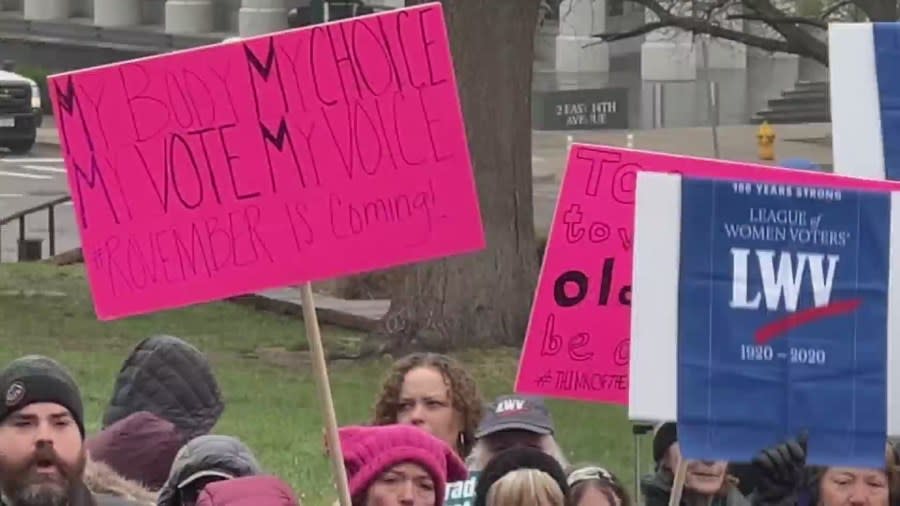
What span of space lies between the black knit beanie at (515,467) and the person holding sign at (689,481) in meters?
0.43

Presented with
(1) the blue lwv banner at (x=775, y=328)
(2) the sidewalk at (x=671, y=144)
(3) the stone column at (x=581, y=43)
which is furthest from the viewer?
(3) the stone column at (x=581, y=43)

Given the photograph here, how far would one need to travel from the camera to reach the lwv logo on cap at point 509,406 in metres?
6.53

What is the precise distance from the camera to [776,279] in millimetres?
5559

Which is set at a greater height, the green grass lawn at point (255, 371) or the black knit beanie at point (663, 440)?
the black knit beanie at point (663, 440)

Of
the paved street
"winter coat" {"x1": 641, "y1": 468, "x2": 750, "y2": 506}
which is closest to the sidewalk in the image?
the paved street

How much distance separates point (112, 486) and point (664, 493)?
1.56m

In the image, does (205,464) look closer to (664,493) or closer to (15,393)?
(15,393)

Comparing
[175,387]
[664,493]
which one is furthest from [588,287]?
[175,387]

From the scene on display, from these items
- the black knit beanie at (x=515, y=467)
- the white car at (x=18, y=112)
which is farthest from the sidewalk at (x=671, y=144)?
the black knit beanie at (x=515, y=467)

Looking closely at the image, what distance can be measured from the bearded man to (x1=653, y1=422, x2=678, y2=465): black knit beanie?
201 centimetres

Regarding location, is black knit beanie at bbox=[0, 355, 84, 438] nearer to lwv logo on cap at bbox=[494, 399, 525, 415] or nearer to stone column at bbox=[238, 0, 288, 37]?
lwv logo on cap at bbox=[494, 399, 525, 415]

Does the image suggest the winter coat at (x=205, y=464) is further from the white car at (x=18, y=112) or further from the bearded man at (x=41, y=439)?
the white car at (x=18, y=112)

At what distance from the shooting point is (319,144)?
19.7ft

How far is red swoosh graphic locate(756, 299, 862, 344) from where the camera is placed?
5.54 m
